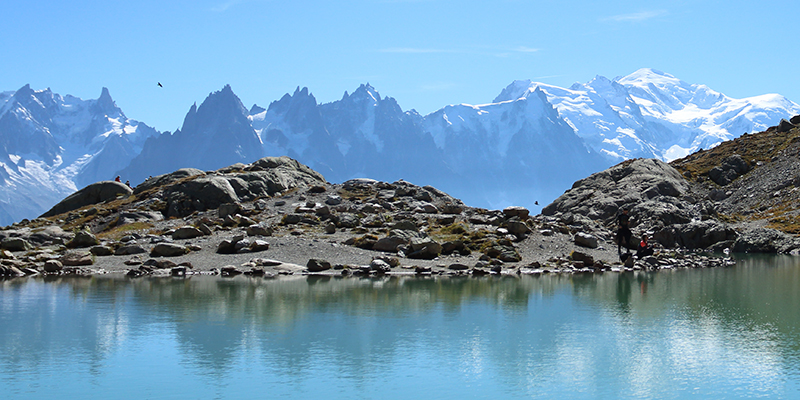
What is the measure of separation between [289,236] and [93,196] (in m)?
38.6

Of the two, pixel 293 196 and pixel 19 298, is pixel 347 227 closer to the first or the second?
pixel 293 196

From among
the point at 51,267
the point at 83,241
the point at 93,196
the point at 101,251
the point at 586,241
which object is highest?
the point at 93,196

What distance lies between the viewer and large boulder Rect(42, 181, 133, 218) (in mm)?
90875

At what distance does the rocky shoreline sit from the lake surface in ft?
26.4

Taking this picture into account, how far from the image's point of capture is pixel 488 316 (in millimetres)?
35594

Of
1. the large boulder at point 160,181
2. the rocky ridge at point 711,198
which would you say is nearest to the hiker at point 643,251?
the rocky ridge at point 711,198

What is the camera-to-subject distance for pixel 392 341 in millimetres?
29422

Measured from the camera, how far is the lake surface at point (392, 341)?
22766 mm

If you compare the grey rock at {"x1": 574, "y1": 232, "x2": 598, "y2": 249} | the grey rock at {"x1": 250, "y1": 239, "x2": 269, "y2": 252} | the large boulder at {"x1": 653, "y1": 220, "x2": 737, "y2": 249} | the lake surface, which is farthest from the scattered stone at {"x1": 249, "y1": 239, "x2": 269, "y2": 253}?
the large boulder at {"x1": 653, "y1": 220, "x2": 737, "y2": 249}

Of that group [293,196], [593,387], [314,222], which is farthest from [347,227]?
[593,387]

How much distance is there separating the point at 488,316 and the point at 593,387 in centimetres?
1288

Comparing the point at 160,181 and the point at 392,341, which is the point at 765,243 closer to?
the point at 392,341

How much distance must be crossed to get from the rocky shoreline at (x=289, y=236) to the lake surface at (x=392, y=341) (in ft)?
26.4

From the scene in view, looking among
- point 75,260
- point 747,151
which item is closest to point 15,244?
point 75,260
